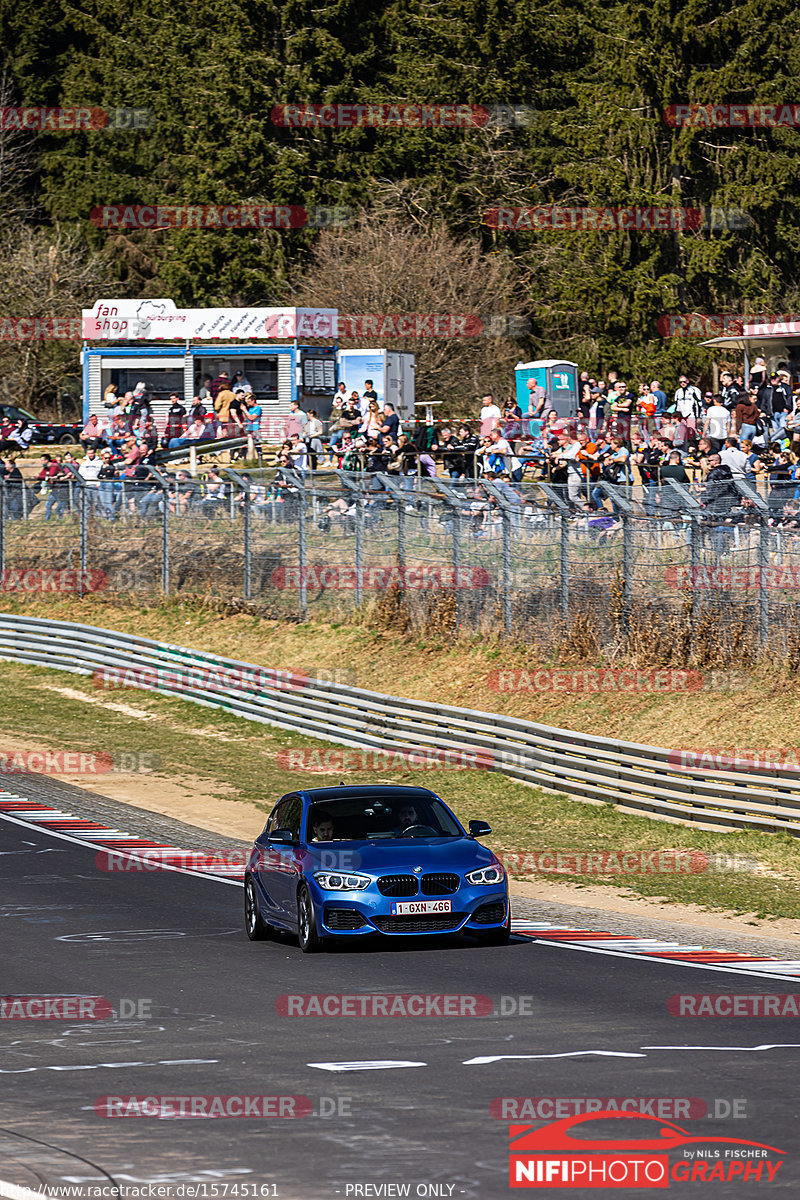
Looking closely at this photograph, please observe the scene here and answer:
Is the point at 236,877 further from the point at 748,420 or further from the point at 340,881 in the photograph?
the point at 748,420

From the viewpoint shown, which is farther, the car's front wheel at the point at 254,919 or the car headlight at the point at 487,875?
the car's front wheel at the point at 254,919

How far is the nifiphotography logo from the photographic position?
753cm

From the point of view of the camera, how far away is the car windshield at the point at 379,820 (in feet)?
48.9

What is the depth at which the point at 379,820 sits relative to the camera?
15070 millimetres

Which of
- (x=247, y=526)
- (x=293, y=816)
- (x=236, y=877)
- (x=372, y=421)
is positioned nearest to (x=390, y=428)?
(x=372, y=421)

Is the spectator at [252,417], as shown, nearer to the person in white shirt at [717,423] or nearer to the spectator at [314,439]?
the spectator at [314,439]

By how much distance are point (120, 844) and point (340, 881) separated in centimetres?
843

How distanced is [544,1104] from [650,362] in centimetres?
5054

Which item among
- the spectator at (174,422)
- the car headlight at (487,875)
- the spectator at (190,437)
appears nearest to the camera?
the car headlight at (487,875)

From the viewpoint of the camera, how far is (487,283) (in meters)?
61.0

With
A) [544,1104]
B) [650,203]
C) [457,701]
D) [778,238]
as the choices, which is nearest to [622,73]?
[650,203]

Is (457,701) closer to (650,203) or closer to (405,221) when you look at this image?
(650,203)

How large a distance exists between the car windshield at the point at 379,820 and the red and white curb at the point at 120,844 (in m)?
4.62

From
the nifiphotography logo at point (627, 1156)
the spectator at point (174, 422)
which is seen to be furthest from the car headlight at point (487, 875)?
the spectator at point (174, 422)
